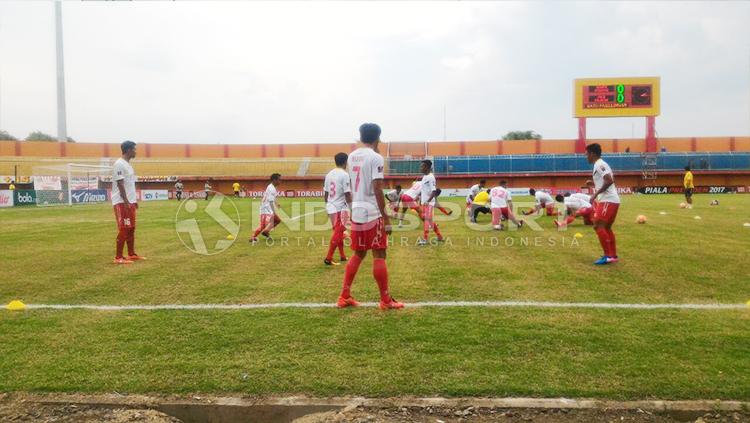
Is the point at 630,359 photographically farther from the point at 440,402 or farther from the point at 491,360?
the point at 440,402

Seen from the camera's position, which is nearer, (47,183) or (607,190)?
(607,190)

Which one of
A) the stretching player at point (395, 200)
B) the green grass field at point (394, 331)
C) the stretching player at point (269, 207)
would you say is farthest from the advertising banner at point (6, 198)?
the stretching player at point (269, 207)

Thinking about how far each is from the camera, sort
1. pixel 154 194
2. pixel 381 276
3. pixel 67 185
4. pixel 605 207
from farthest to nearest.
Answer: pixel 154 194
pixel 67 185
pixel 605 207
pixel 381 276

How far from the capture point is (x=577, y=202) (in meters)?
14.4

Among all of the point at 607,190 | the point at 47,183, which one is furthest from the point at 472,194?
the point at 47,183

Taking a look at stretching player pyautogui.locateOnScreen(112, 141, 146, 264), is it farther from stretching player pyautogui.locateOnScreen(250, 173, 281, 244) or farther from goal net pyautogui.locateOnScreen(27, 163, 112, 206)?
goal net pyautogui.locateOnScreen(27, 163, 112, 206)

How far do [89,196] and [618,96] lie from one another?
43.9 m

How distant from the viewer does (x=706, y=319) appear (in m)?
5.10

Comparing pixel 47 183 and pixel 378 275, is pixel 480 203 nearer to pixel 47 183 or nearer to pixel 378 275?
pixel 378 275

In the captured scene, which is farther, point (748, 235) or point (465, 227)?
point (465, 227)

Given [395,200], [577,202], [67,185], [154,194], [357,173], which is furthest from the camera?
[154,194]

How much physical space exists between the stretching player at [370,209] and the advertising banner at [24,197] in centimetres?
3247

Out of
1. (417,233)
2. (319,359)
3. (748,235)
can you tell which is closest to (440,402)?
(319,359)

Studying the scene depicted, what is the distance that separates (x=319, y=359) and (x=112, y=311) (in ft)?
9.88
